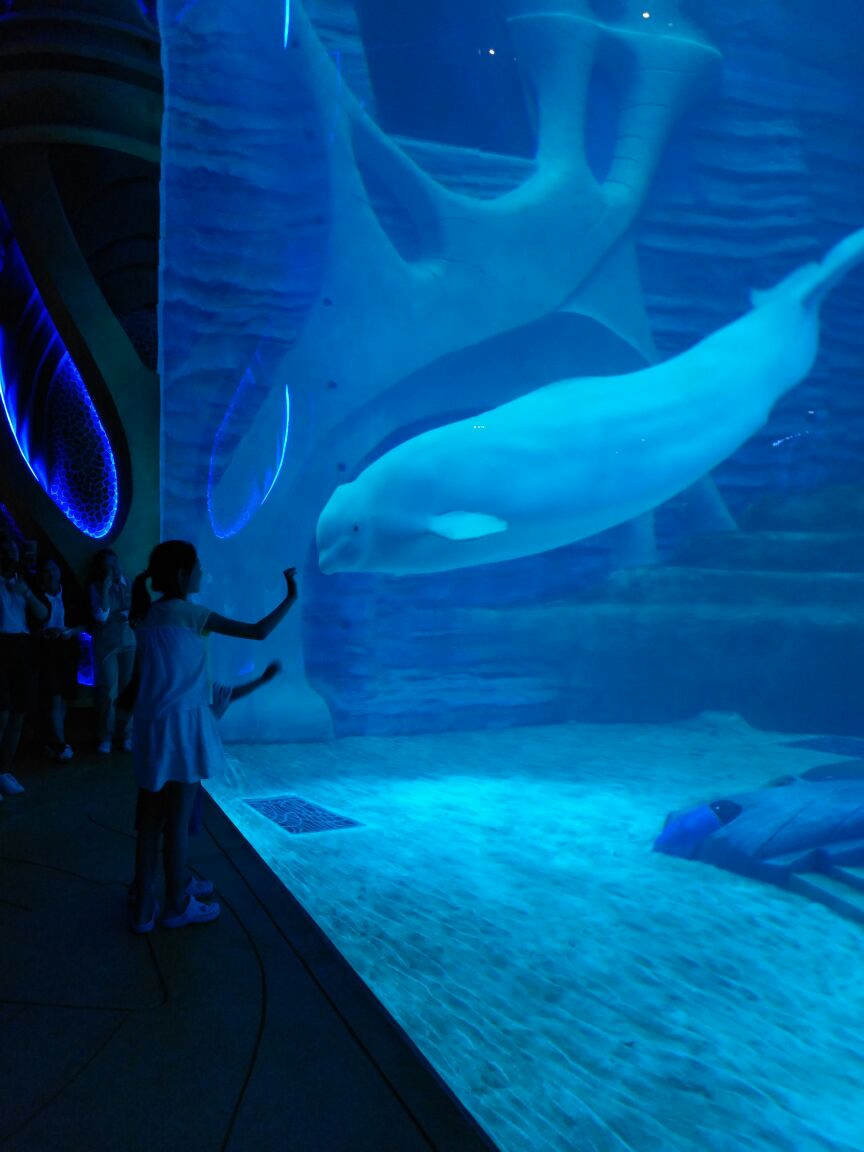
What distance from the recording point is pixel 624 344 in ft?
25.1

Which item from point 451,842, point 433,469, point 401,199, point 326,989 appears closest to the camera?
point 326,989

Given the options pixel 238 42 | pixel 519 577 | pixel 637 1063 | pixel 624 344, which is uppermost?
pixel 238 42

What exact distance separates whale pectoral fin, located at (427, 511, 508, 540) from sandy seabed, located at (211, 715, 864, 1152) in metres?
1.70

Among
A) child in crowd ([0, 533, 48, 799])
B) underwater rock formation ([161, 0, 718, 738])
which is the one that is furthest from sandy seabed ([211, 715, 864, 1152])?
underwater rock formation ([161, 0, 718, 738])

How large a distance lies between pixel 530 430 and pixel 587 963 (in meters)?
3.79

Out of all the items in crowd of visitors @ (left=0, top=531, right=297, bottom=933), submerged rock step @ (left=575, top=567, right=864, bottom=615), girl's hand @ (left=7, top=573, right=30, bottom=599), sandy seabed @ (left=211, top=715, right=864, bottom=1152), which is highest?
submerged rock step @ (left=575, top=567, right=864, bottom=615)

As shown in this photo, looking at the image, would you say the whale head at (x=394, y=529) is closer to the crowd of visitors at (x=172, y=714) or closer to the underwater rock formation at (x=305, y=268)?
the underwater rock formation at (x=305, y=268)

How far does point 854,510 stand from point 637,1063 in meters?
7.50

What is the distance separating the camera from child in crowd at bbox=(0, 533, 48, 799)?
16.7 feet

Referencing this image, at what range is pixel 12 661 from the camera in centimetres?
522

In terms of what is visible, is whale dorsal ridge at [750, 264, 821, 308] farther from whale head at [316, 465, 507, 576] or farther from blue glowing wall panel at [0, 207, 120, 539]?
blue glowing wall panel at [0, 207, 120, 539]

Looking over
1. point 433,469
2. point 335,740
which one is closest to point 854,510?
point 433,469

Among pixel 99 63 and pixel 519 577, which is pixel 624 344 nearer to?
pixel 519 577

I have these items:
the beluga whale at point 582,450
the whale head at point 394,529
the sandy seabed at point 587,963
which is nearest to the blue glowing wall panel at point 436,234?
the whale head at point 394,529
